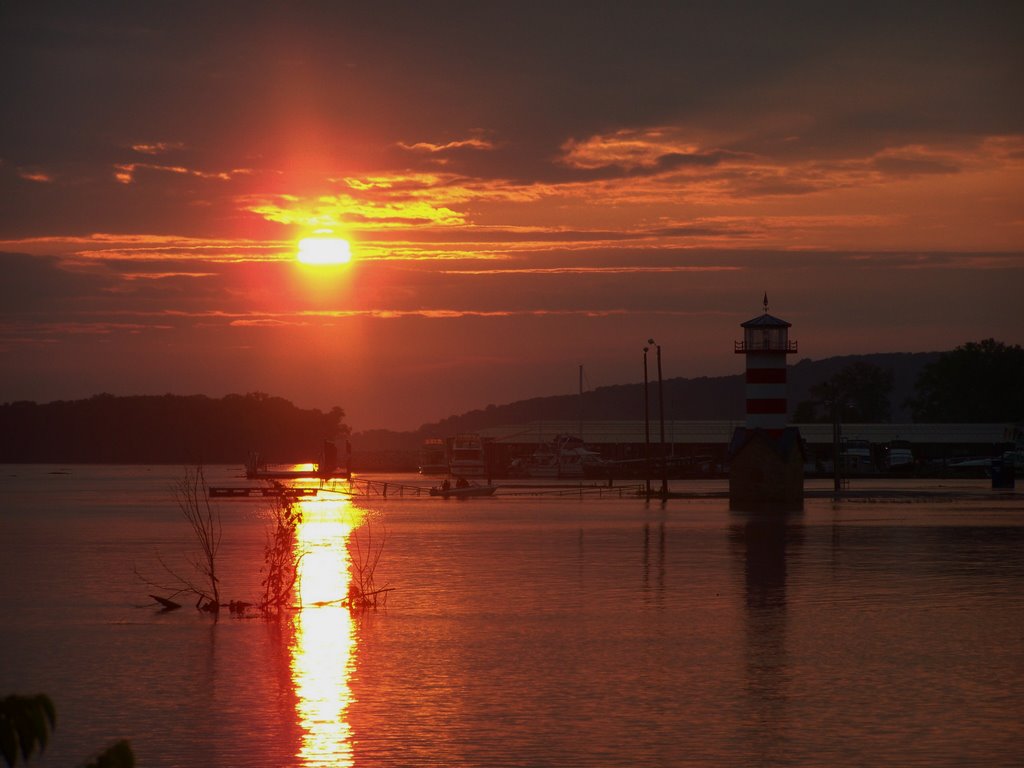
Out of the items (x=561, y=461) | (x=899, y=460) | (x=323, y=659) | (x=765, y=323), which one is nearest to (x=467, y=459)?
(x=561, y=461)

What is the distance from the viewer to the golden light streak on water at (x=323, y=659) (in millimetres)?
14086

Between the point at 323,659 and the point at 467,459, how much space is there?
368 ft

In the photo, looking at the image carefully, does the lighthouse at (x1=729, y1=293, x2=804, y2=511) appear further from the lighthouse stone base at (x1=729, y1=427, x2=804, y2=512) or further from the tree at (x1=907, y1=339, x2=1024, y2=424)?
the tree at (x1=907, y1=339, x2=1024, y2=424)

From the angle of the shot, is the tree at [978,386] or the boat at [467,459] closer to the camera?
the boat at [467,459]

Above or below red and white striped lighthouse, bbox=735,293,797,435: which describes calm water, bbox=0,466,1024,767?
below

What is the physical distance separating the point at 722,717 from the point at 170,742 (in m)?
5.95

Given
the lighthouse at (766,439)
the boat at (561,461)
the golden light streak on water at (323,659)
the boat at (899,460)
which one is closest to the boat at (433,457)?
the boat at (561,461)

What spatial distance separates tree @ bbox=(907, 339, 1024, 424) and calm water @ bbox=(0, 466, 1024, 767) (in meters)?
135

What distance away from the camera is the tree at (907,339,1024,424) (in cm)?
16688

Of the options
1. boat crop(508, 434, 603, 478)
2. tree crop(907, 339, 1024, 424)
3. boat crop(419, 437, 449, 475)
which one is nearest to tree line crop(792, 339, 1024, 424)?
tree crop(907, 339, 1024, 424)

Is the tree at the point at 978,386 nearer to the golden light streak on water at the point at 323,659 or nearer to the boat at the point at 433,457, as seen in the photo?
the boat at the point at 433,457

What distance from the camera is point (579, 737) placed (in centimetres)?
1435

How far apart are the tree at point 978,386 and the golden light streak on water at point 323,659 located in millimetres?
141395

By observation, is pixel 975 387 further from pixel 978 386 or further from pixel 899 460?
pixel 899 460
